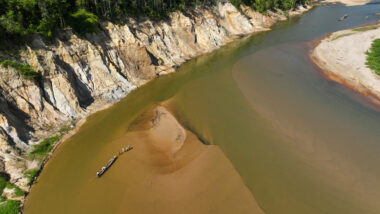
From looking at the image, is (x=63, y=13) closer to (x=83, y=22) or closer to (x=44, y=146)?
(x=83, y=22)

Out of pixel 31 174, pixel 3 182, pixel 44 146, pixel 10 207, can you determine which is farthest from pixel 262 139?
pixel 3 182

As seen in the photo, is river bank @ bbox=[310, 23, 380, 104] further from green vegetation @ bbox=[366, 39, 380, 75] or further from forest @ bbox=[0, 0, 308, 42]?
forest @ bbox=[0, 0, 308, 42]

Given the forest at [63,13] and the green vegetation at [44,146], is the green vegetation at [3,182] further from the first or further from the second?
the forest at [63,13]

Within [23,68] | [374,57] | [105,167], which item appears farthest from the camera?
[374,57]

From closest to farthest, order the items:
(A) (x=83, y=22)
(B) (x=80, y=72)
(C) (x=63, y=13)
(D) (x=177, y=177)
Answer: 1. (D) (x=177, y=177)
2. (B) (x=80, y=72)
3. (C) (x=63, y=13)
4. (A) (x=83, y=22)

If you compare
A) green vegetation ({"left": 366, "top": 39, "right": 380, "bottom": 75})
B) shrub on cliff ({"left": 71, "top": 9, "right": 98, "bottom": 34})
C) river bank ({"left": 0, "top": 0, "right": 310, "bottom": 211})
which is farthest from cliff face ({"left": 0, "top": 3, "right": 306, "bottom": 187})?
green vegetation ({"left": 366, "top": 39, "right": 380, "bottom": 75})

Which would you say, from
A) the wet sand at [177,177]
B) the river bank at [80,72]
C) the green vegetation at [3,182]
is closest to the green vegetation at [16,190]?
the green vegetation at [3,182]
